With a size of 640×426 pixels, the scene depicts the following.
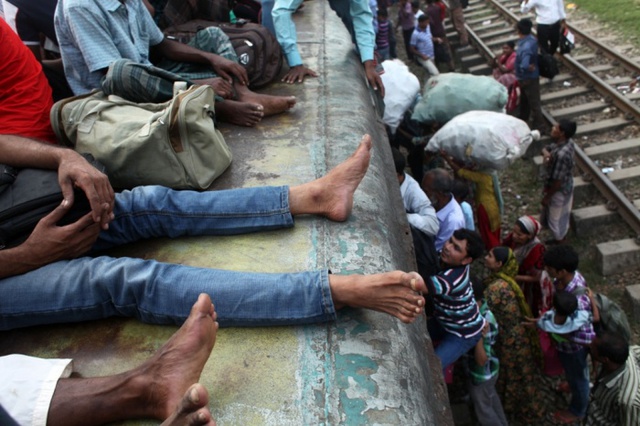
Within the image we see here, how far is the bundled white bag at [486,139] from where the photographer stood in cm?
475

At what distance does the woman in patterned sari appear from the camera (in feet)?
12.3

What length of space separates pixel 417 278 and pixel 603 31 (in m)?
9.06

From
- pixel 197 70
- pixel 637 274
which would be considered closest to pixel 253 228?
pixel 197 70

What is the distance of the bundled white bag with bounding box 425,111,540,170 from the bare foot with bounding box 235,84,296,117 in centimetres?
193

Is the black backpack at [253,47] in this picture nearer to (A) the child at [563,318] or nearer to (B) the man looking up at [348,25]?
(B) the man looking up at [348,25]

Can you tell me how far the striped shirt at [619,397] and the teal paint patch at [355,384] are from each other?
2188 mm

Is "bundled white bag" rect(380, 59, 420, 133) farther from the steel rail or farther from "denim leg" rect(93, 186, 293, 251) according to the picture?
"denim leg" rect(93, 186, 293, 251)

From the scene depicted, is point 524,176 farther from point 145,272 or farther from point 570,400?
point 145,272

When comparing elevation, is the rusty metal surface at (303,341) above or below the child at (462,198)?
above

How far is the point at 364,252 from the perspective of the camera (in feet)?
7.90

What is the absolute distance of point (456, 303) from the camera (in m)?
3.23

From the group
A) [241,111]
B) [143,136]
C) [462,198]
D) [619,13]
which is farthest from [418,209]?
[619,13]

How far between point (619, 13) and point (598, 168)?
495cm

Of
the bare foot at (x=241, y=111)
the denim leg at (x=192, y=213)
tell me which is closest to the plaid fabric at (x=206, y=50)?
the bare foot at (x=241, y=111)
